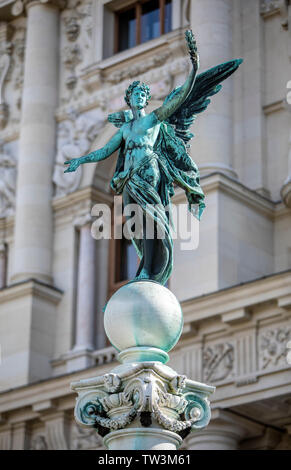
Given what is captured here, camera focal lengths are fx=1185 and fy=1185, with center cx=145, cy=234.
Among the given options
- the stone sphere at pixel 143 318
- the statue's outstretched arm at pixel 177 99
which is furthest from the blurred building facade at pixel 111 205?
the stone sphere at pixel 143 318

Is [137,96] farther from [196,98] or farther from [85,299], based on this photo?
[85,299]

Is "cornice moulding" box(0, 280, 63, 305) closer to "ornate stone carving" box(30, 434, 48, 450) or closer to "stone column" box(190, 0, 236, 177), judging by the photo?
"ornate stone carving" box(30, 434, 48, 450)

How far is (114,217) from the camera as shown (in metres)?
21.9

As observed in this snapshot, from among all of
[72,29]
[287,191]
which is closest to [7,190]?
[72,29]

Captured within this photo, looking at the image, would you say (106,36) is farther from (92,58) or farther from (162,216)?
(162,216)

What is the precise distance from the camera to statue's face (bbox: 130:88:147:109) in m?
9.04

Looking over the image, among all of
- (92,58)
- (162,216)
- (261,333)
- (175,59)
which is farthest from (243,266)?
(162,216)

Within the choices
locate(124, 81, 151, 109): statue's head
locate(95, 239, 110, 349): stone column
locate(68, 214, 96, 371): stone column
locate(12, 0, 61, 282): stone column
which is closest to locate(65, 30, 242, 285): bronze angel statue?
locate(124, 81, 151, 109): statue's head

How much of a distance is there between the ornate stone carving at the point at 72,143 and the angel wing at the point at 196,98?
46.3ft

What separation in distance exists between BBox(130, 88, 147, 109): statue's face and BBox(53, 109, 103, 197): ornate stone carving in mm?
14155

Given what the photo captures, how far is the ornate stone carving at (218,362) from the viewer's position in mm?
17938

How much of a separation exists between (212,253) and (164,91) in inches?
185

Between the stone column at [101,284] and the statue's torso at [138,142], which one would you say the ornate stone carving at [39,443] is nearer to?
the stone column at [101,284]

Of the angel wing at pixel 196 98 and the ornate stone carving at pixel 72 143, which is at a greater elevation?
the ornate stone carving at pixel 72 143
